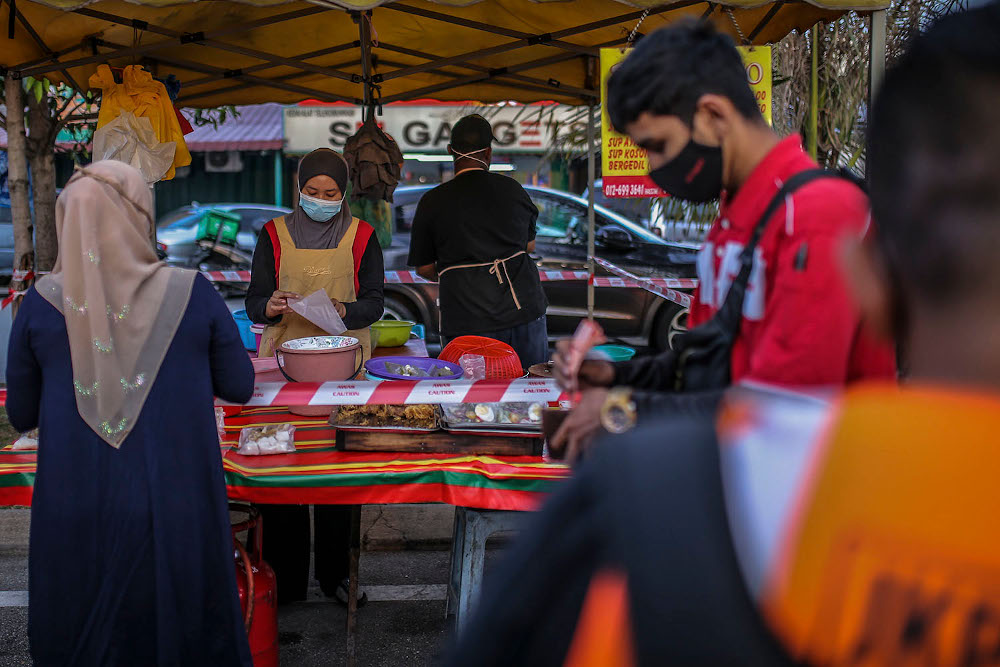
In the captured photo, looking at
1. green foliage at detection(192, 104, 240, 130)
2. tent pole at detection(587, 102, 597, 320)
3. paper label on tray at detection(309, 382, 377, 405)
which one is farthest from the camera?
green foliage at detection(192, 104, 240, 130)

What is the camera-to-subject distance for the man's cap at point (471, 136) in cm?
534

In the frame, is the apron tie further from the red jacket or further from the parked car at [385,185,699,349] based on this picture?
the parked car at [385,185,699,349]

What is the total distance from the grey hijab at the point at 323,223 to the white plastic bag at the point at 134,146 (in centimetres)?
107

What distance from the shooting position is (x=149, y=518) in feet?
8.50

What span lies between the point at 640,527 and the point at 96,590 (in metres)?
2.38

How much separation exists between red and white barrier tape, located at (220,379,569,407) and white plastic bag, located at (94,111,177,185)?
2.19m

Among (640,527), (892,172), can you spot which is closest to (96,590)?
(640,527)

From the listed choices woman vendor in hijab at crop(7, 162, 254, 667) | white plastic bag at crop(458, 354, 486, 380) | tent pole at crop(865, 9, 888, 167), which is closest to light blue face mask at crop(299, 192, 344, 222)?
white plastic bag at crop(458, 354, 486, 380)

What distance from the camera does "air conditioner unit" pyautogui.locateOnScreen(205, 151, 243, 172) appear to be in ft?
Answer: 61.8

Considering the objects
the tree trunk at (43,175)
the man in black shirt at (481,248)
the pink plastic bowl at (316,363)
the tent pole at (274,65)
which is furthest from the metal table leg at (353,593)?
the tree trunk at (43,175)

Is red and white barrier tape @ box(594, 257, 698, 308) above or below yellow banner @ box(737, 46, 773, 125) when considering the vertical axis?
below

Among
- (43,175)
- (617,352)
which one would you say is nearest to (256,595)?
(617,352)

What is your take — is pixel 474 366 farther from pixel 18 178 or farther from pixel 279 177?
pixel 279 177

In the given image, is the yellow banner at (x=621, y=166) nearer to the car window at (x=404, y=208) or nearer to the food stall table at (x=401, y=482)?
the food stall table at (x=401, y=482)
